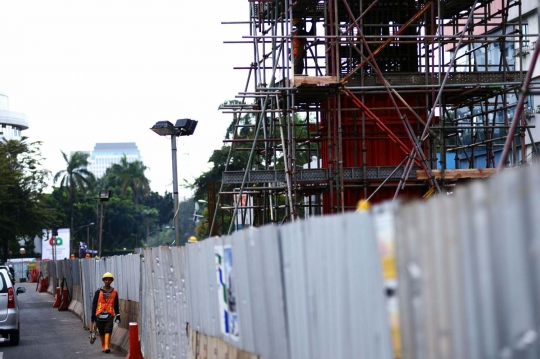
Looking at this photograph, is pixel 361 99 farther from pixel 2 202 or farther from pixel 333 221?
pixel 2 202

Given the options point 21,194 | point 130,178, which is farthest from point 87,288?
point 130,178

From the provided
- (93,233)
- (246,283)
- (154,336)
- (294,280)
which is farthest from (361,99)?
(93,233)

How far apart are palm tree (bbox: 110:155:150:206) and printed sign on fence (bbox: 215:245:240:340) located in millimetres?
137801

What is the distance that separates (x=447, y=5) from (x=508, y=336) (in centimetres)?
2280

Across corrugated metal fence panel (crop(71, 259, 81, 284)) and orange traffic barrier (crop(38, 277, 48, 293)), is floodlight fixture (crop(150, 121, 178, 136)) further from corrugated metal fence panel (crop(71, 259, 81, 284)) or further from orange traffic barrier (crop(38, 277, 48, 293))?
orange traffic barrier (crop(38, 277, 48, 293))

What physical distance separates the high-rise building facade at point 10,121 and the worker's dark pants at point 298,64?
12259 cm

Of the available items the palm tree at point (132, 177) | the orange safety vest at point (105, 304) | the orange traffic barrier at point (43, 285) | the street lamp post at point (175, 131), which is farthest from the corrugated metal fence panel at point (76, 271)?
the palm tree at point (132, 177)

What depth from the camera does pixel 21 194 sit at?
236 feet

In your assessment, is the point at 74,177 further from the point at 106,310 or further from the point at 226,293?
the point at 226,293

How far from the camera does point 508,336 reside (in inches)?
149

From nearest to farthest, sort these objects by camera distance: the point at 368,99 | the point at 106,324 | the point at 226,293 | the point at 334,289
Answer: the point at 334,289 → the point at 226,293 → the point at 106,324 → the point at 368,99

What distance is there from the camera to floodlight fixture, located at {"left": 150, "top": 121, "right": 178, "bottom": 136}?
1838 cm

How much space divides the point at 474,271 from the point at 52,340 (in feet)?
65.2

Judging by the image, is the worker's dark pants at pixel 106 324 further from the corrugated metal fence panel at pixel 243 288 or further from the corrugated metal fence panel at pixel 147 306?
the corrugated metal fence panel at pixel 243 288
